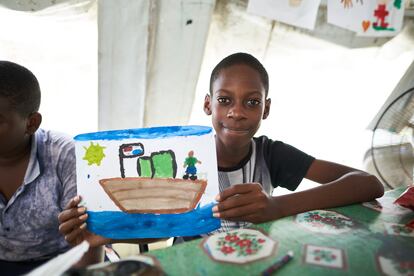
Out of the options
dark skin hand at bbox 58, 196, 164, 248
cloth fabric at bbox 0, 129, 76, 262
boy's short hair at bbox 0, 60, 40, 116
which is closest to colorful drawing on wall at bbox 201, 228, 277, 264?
dark skin hand at bbox 58, 196, 164, 248

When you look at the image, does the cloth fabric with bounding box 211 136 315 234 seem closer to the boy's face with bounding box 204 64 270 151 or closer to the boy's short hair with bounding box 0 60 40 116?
the boy's face with bounding box 204 64 270 151

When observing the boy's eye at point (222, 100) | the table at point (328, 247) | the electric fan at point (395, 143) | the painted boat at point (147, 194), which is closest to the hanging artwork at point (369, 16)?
the electric fan at point (395, 143)

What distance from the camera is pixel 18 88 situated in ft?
3.08

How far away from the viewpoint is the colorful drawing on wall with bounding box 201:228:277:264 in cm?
58

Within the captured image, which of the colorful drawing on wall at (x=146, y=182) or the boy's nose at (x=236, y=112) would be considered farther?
the boy's nose at (x=236, y=112)

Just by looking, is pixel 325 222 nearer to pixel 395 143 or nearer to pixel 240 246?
pixel 240 246

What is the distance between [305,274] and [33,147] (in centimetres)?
97

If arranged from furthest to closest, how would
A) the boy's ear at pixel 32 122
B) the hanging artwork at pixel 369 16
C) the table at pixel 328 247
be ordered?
the hanging artwork at pixel 369 16 < the boy's ear at pixel 32 122 < the table at pixel 328 247

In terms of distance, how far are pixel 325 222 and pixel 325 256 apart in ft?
0.57

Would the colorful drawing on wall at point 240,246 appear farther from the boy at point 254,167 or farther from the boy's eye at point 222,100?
the boy's eye at point 222,100

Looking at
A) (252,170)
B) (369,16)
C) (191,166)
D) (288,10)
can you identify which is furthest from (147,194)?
(369,16)

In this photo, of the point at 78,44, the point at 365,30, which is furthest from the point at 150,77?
the point at 365,30

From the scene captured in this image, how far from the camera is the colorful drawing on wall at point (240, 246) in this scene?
0.58m

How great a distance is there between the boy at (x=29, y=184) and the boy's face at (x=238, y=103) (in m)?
0.56
